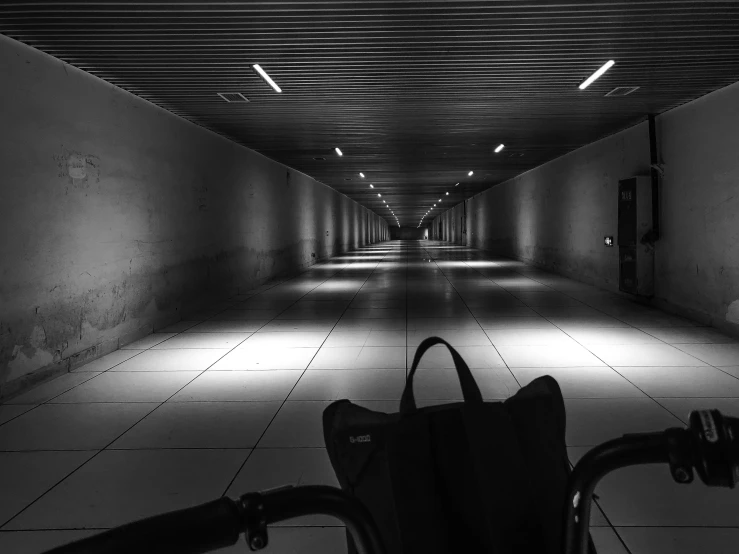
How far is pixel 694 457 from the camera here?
0.80m

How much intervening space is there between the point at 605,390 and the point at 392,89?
4.45 metres

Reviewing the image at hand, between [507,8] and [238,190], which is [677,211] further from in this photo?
[238,190]

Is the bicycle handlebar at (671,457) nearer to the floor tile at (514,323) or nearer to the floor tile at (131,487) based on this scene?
the floor tile at (131,487)

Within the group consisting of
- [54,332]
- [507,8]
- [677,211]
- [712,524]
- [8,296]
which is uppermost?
[507,8]

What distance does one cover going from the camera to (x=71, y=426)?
369 centimetres

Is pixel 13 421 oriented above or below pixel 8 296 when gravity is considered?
below

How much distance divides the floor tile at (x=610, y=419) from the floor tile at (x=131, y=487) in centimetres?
206

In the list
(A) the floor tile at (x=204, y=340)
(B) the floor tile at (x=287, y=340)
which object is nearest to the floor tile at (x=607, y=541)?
(B) the floor tile at (x=287, y=340)

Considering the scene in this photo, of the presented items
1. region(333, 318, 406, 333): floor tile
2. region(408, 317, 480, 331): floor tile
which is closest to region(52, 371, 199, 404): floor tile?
region(333, 318, 406, 333): floor tile

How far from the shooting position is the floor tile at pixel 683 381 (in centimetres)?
416

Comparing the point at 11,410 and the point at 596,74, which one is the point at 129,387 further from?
the point at 596,74

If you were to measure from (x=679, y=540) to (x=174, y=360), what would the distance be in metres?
4.69

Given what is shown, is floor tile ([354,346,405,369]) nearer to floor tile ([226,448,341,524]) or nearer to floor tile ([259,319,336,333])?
floor tile ([259,319,336,333])

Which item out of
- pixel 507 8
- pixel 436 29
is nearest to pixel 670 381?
pixel 507 8
